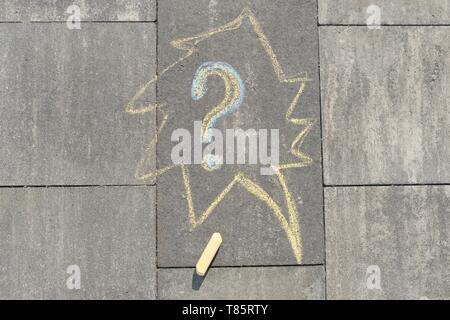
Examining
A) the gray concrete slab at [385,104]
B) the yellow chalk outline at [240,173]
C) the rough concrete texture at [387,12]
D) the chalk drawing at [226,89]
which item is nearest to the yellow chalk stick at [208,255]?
the yellow chalk outline at [240,173]

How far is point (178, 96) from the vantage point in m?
4.50

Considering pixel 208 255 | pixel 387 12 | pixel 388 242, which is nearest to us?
pixel 208 255

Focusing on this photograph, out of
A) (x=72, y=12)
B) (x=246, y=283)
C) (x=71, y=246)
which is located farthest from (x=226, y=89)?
(x=71, y=246)

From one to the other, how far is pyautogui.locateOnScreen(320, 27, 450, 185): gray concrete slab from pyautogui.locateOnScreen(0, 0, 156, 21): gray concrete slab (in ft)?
5.17

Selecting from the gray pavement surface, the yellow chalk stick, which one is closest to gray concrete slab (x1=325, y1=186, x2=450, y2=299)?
the gray pavement surface

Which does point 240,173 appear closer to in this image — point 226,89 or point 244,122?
point 244,122

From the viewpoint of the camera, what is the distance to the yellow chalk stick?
170 inches

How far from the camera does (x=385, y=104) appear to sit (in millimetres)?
4555

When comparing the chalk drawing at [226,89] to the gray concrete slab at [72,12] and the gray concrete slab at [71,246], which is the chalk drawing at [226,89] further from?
the gray concrete slab at [71,246]

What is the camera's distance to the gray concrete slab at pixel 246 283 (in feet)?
14.5

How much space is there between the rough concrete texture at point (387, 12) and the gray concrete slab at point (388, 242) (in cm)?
146

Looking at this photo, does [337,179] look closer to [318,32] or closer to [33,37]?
[318,32]

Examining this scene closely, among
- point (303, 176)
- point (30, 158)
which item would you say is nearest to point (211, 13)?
point (303, 176)

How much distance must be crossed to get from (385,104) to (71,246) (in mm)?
2930
